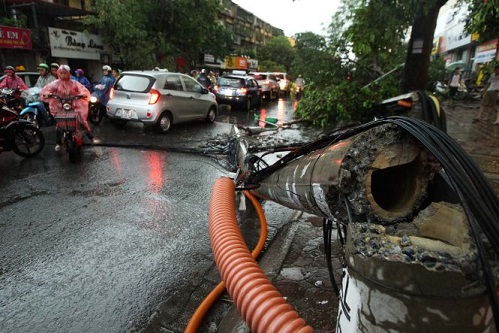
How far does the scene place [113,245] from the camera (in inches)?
147

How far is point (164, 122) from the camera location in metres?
10.2

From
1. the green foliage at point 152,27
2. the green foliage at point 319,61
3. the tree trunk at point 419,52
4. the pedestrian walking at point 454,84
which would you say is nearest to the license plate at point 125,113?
the green foliage at point 319,61

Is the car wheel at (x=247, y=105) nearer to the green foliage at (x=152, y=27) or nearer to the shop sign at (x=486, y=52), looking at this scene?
the green foliage at (x=152, y=27)

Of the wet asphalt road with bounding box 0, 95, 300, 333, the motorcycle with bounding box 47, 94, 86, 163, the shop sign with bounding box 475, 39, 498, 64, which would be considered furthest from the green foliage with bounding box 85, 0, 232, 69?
the shop sign with bounding box 475, 39, 498, 64

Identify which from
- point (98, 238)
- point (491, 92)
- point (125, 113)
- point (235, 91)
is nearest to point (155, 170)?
point (98, 238)

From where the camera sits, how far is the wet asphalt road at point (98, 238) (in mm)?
2744

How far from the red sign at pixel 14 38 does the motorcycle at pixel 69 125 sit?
14.2m

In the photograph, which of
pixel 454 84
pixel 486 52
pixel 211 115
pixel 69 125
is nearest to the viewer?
pixel 69 125

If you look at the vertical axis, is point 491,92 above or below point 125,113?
above

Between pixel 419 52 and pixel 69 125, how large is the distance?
28.7ft

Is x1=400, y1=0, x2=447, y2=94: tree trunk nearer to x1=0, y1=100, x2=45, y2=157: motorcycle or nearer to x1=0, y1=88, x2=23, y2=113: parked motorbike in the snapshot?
x1=0, y1=100, x2=45, y2=157: motorcycle

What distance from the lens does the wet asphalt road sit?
2744 mm

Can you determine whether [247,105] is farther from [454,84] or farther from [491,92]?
[454,84]

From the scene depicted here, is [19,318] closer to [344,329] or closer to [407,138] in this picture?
[344,329]
